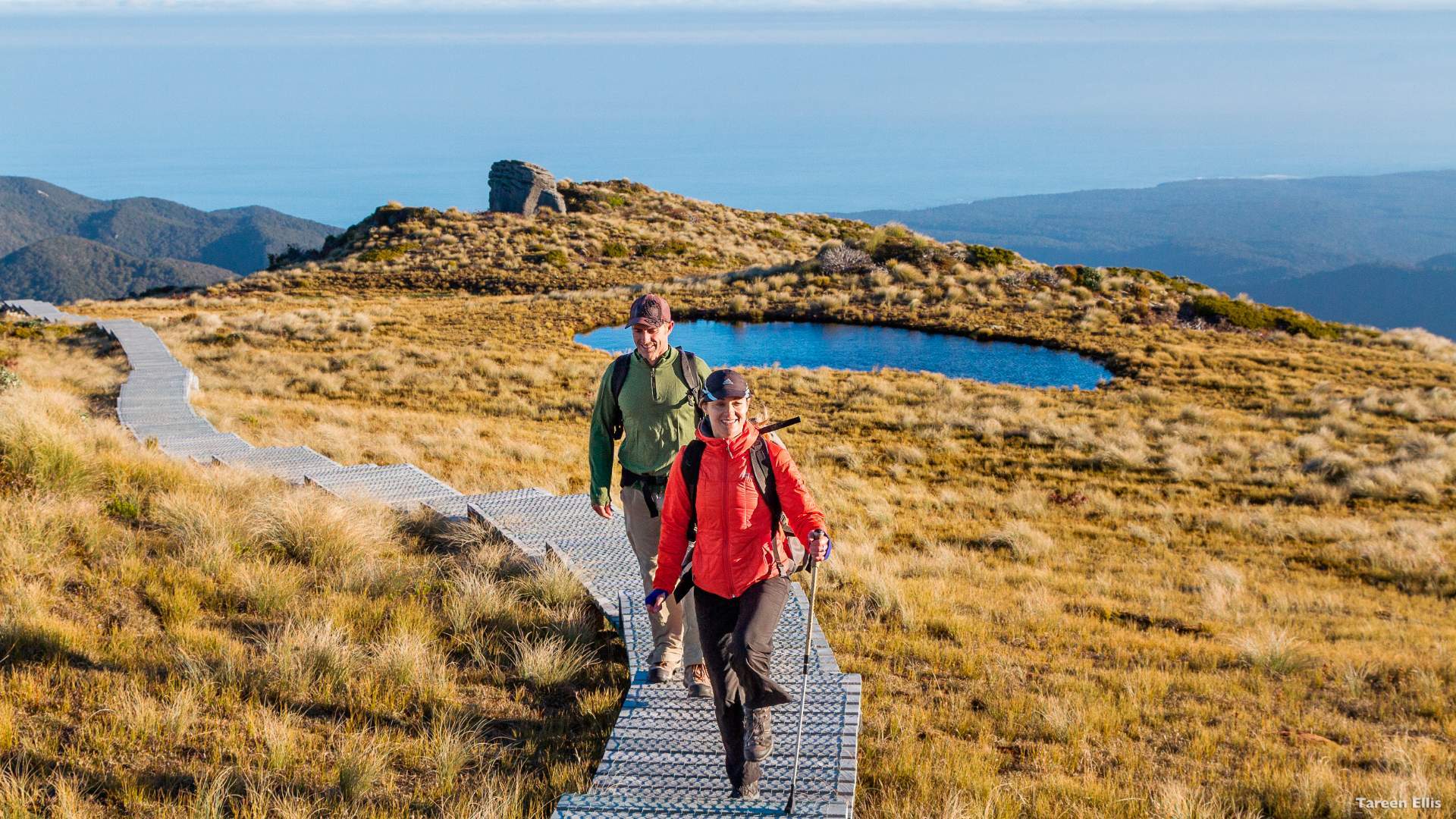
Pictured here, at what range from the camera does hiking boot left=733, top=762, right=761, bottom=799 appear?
450cm

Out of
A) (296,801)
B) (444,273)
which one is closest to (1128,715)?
(296,801)

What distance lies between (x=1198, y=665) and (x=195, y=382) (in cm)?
1834

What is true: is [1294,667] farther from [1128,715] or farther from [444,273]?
[444,273]

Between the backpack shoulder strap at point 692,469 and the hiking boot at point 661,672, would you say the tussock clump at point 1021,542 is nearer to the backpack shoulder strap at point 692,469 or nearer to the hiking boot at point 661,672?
the hiking boot at point 661,672

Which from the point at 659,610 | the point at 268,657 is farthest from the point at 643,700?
the point at 268,657

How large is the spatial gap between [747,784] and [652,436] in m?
1.90

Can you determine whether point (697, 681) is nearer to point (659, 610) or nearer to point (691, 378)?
point (659, 610)

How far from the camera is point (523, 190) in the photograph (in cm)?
6712

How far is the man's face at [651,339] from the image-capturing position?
514 centimetres

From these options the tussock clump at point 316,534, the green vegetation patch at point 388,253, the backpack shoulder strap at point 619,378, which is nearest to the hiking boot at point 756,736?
the backpack shoulder strap at point 619,378

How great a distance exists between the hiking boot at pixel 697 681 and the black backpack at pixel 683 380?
4.61 feet

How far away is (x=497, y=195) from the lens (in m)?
69.4

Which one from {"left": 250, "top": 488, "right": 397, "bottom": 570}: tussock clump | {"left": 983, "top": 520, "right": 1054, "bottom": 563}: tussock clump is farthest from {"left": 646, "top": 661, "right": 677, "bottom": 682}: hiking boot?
{"left": 983, "top": 520, "right": 1054, "bottom": 563}: tussock clump

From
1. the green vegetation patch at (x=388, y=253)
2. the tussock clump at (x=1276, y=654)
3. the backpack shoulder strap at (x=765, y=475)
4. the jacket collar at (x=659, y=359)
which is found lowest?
the tussock clump at (x=1276, y=654)
